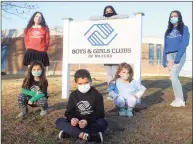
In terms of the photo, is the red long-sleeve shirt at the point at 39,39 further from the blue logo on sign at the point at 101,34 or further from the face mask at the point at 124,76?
the face mask at the point at 124,76

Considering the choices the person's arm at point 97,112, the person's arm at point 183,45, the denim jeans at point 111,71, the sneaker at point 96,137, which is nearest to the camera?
the sneaker at point 96,137

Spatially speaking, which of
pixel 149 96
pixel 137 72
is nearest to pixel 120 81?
pixel 137 72

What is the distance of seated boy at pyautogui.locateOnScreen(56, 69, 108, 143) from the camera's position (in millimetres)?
4188

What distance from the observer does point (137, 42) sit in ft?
24.0

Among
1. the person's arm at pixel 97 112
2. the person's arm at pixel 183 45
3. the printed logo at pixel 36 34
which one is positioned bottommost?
the person's arm at pixel 97 112

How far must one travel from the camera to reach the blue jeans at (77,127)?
4.20 m

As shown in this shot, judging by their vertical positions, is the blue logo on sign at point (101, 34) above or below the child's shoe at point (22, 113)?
above

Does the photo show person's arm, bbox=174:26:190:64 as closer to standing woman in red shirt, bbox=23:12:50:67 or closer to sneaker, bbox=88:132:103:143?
standing woman in red shirt, bbox=23:12:50:67

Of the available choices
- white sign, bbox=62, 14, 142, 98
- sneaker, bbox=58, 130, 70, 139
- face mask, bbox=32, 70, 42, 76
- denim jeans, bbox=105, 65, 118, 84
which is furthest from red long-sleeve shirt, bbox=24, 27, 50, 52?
sneaker, bbox=58, 130, 70, 139

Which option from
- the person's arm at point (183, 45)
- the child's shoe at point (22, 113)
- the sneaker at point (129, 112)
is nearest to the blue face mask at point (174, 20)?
the person's arm at point (183, 45)

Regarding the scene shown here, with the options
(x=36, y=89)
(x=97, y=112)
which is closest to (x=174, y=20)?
(x=36, y=89)

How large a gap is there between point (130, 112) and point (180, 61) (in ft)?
5.81

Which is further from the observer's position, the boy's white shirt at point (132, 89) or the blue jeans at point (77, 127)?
the boy's white shirt at point (132, 89)

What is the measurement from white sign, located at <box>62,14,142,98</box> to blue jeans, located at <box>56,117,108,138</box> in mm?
3000
